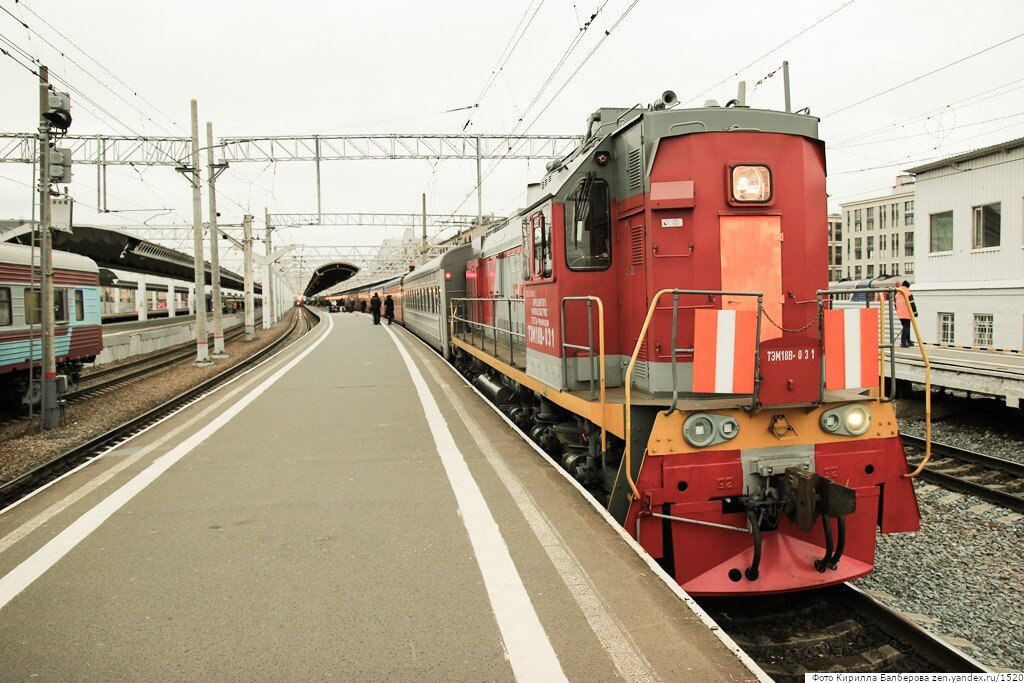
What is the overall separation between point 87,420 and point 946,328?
21804 millimetres

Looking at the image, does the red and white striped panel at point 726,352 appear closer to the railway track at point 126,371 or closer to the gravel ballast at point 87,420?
the gravel ballast at point 87,420

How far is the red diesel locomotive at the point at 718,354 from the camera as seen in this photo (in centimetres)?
477

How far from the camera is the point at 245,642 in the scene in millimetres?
3354

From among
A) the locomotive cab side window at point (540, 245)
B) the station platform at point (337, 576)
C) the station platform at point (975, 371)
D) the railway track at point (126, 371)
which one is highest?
the locomotive cab side window at point (540, 245)

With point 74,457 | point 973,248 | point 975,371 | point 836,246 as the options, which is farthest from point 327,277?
point 975,371

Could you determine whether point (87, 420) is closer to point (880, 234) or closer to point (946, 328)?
point (946, 328)

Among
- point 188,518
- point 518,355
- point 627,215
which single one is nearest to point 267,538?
point 188,518

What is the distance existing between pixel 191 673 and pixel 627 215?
4.61 m

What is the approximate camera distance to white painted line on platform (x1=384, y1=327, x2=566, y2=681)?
310cm

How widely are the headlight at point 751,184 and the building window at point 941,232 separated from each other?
17.5 metres

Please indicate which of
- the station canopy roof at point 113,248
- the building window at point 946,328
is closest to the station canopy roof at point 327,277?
the station canopy roof at point 113,248

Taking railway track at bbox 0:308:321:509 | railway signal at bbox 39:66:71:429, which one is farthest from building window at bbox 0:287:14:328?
railway track at bbox 0:308:321:509

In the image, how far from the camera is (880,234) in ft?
195

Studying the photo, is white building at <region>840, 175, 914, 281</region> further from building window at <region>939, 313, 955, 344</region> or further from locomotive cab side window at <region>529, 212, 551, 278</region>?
locomotive cab side window at <region>529, 212, 551, 278</region>
